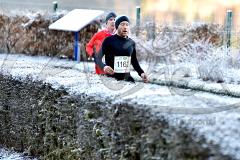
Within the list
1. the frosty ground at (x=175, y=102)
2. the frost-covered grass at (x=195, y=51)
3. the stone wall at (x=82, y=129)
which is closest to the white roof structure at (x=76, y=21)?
the frost-covered grass at (x=195, y=51)

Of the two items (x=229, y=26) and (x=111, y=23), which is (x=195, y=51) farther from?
(x=111, y=23)

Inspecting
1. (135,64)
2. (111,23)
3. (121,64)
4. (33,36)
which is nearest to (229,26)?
(33,36)

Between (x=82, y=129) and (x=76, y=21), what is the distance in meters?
11.4

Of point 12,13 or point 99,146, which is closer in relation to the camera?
point 99,146

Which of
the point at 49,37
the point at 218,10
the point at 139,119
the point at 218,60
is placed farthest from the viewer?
the point at 218,10

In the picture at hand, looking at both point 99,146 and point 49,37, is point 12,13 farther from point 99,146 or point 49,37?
point 99,146

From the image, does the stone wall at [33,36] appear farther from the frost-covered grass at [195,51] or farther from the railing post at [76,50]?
the frost-covered grass at [195,51]

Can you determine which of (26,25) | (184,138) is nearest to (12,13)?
(26,25)

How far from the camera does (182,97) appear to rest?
505cm

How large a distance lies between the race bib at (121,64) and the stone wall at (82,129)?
96cm

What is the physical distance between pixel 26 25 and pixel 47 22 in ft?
2.07

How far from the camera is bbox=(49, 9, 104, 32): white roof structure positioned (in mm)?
16359

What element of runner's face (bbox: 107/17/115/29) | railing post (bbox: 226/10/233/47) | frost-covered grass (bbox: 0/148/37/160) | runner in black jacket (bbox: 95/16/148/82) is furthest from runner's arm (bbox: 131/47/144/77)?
railing post (bbox: 226/10/233/47)

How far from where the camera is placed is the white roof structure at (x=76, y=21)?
1636 cm
